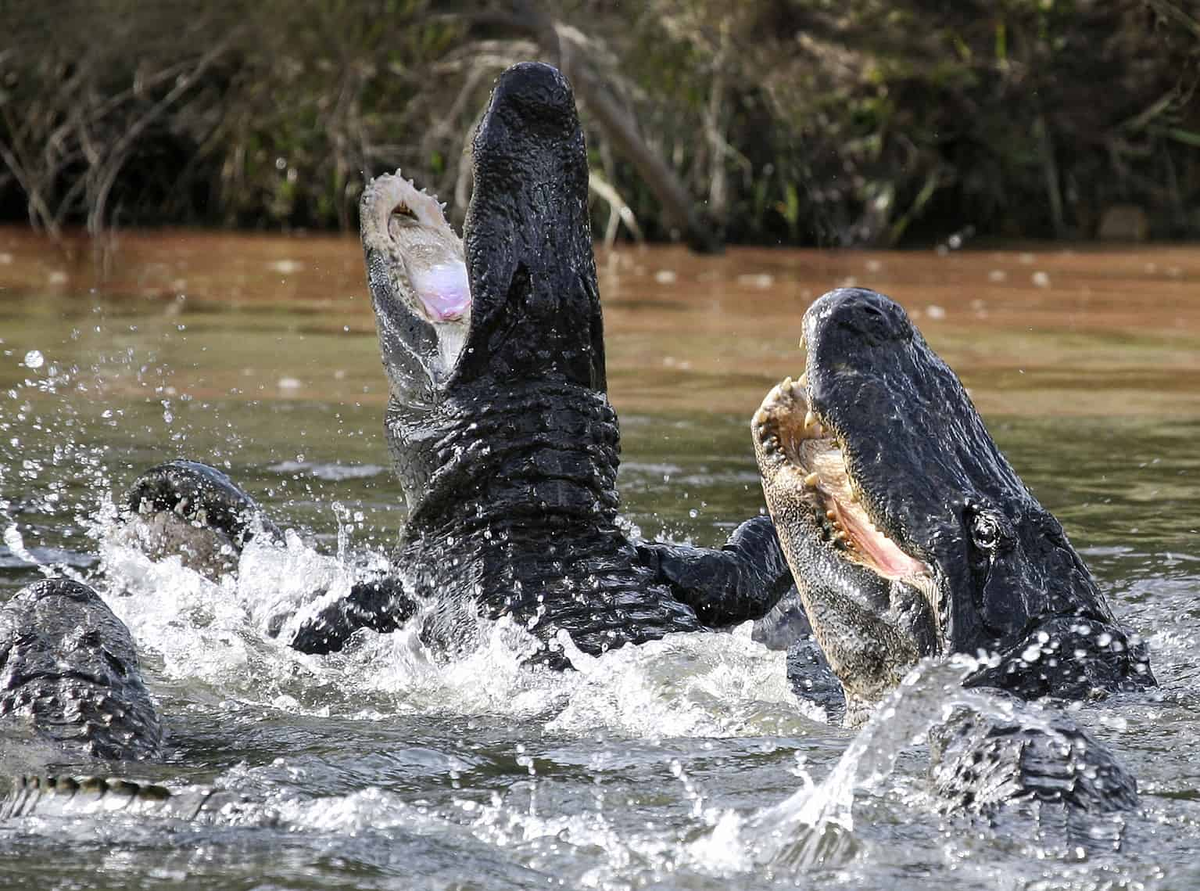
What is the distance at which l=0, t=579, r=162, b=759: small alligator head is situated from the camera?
3.53 metres

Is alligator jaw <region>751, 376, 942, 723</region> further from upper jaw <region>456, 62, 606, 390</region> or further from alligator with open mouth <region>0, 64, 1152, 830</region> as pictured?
upper jaw <region>456, 62, 606, 390</region>

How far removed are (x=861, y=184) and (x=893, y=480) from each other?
14854 millimetres

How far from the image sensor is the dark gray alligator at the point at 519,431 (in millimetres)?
4645

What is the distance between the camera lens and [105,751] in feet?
11.4

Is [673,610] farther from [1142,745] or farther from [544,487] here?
[1142,745]

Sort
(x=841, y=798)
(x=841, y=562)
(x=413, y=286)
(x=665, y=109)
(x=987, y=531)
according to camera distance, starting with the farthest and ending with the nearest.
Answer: (x=665, y=109)
(x=413, y=286)
(x=841, y=562)
(x=987, y=531)
(x=841, y=798)

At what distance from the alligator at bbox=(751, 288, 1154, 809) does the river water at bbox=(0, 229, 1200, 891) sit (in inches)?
5.9

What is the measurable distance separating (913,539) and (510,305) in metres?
1.66

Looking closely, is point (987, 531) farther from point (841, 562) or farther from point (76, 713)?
point (76, 713)

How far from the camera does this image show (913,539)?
3.33 m

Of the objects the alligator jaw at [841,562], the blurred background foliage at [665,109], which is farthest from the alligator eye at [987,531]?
the blurred background foliage at [665,109]

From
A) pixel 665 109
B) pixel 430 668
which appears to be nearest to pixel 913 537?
pixel 430 668

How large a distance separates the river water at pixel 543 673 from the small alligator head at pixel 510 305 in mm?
524

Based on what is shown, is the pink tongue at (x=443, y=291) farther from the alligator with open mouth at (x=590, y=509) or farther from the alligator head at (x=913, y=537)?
the alligator head at (x=913, y=537)
